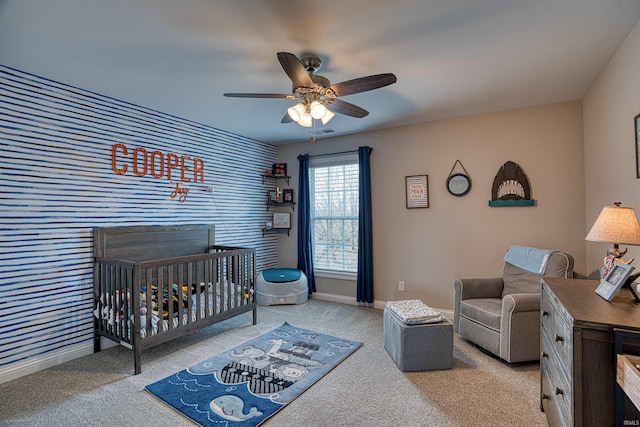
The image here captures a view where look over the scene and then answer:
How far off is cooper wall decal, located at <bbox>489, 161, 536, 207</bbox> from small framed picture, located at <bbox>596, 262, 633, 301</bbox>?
2.03 m

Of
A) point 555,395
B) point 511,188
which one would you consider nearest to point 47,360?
point 555,395

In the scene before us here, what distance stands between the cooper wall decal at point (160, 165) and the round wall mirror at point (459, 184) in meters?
3.02

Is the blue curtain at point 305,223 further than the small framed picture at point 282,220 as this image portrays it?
No

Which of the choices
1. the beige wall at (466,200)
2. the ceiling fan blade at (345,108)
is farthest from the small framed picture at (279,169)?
the ceiling fan blade at (345,108)

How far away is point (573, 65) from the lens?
2.47 m

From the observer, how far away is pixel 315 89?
2.19 m

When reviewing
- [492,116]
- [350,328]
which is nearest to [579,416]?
[350,328]

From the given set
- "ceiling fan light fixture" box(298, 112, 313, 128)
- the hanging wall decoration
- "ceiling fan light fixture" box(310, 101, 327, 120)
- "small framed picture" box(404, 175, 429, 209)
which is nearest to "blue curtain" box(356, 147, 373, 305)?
"small framed picture" box(404, 175, 429, 209)

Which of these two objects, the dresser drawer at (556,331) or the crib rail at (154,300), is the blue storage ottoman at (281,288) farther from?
the dresser drawer at (556,331)

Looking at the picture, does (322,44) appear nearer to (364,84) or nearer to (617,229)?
(364,84)

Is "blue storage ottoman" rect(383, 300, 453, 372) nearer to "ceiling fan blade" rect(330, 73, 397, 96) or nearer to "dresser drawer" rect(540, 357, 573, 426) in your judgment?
"dresser drawer" rect(540, 357, 573, 426)

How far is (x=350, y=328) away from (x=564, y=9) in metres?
3.11

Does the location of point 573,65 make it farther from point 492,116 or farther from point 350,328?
point 350,328

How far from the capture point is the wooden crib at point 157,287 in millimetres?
2598
